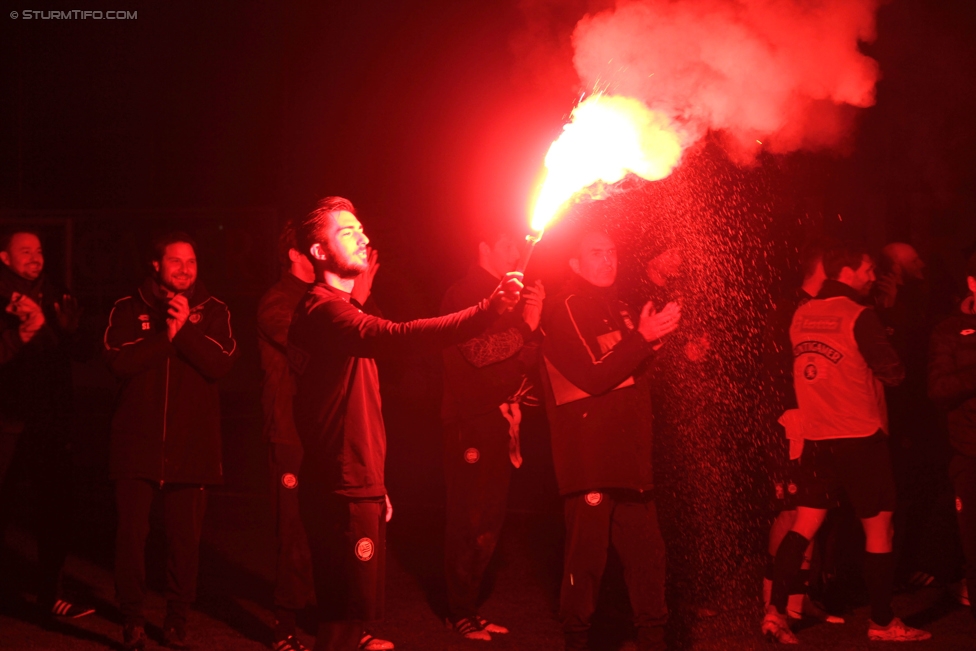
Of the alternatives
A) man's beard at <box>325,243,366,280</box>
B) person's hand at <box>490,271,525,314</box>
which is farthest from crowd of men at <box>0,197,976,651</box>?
person's hand at <box>490,271,525,314</box>

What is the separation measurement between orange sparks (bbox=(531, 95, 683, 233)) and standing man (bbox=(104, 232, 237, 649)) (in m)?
2.24

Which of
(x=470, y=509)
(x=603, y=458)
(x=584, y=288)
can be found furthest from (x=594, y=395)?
(x=470, y=509)

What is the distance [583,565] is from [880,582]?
173 centimetres

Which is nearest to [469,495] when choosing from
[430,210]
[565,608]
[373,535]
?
[565,608]

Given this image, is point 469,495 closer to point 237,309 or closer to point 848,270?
point 848,270

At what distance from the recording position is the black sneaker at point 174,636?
544 centimetres

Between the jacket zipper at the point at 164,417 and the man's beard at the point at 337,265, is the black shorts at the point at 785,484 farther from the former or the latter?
the jacket zipper at the point at 164,417

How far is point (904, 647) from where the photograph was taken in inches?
212

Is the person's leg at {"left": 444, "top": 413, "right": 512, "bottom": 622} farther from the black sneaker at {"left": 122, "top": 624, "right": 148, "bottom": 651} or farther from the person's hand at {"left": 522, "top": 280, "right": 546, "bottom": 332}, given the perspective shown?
the black sneaker at {"left": 122, "top": 624, "right": 148, "bottom": 651}

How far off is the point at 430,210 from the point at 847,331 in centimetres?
622

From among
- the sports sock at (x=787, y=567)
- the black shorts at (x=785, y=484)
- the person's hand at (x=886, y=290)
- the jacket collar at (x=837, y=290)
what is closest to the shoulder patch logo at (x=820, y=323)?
the jacket collar at (x=837, y=290)

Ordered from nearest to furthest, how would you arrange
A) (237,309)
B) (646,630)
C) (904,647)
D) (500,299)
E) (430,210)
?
1. (500,299)
2. (646,630)
3. (904,647)
4. (430,210)
5. (237,309)

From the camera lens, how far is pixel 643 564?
5.06 metres

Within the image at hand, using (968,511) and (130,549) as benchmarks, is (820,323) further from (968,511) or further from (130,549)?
(130,549)
